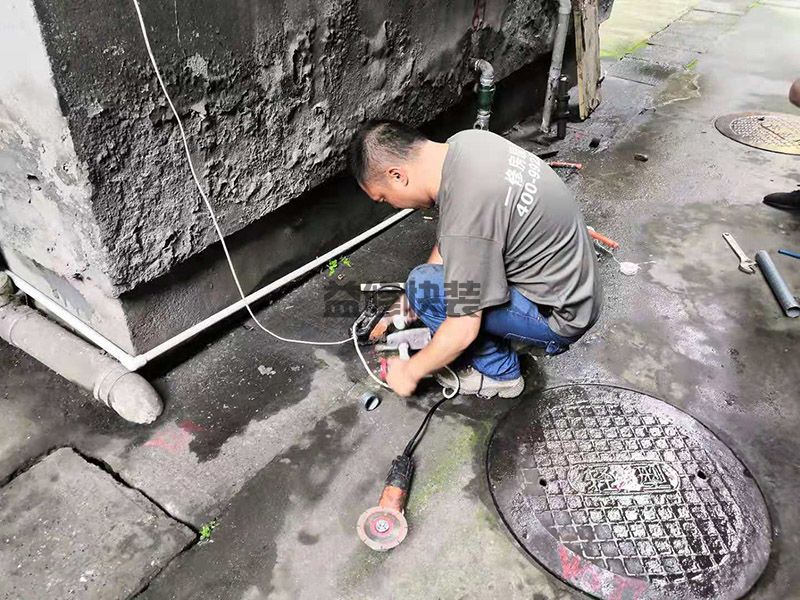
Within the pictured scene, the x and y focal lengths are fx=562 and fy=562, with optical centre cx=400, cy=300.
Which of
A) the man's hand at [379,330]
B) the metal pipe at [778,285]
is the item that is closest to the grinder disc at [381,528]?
the man's hand at [379,330]

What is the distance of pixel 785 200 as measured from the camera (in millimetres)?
4250

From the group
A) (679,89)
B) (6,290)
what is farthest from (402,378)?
(679,89)

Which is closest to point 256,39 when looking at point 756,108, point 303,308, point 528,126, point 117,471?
point 303,308

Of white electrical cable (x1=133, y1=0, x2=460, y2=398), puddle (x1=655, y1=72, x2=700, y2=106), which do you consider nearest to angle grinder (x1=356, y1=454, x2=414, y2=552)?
white electrical cable (x1=133, y1=0, x2=460, y2=398)

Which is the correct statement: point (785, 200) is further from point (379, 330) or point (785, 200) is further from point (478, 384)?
point (379, 330)

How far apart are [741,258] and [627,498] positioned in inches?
89.7

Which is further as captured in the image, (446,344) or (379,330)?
(379,330)

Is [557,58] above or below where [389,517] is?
above

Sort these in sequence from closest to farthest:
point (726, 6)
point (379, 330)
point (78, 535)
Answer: point (78, 535) < point (379, 330) < point (726, 6)

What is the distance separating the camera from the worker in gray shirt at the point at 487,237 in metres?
2.02

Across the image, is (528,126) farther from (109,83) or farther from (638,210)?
(109,83)

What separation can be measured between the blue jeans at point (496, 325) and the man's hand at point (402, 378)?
31cm

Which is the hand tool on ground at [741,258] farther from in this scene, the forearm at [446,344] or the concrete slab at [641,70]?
the concrete slab at [641,70]

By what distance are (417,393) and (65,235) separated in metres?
1.72
